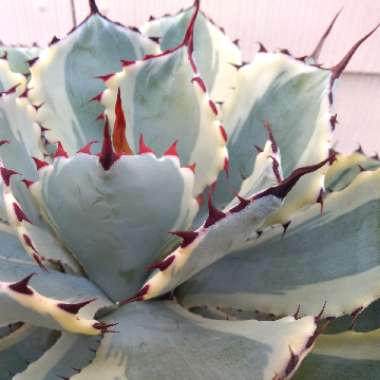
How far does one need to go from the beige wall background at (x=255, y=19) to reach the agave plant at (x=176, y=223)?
340mm

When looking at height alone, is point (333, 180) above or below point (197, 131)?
below

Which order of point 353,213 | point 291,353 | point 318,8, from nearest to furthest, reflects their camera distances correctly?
1. point 291,353
2. point 353,213
3. point 318,8

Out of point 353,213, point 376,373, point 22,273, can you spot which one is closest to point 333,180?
point 353,213

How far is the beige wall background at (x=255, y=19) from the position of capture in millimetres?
800

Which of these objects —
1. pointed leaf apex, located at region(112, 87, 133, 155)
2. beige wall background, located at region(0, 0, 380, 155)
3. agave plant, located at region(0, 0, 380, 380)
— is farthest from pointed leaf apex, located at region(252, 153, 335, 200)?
beige wall background, located at region(0, 0, 380, 155)

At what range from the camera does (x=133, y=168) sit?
335 mm

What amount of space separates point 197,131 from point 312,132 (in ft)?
0.31

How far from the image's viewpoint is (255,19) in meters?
0.81

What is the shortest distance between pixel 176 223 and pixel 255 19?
52 centimetres

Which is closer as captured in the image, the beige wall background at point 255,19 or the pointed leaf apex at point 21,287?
the pointed leaf apex at point 21,287

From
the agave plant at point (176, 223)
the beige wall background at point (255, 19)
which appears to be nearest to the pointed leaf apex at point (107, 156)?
the agave plant at point (176, 223)

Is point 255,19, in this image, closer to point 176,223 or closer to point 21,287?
point 176,223

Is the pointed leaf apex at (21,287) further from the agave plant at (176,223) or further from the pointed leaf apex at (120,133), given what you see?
the pointed leaf apex at (120,133)

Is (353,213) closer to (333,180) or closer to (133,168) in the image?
(333,180)
